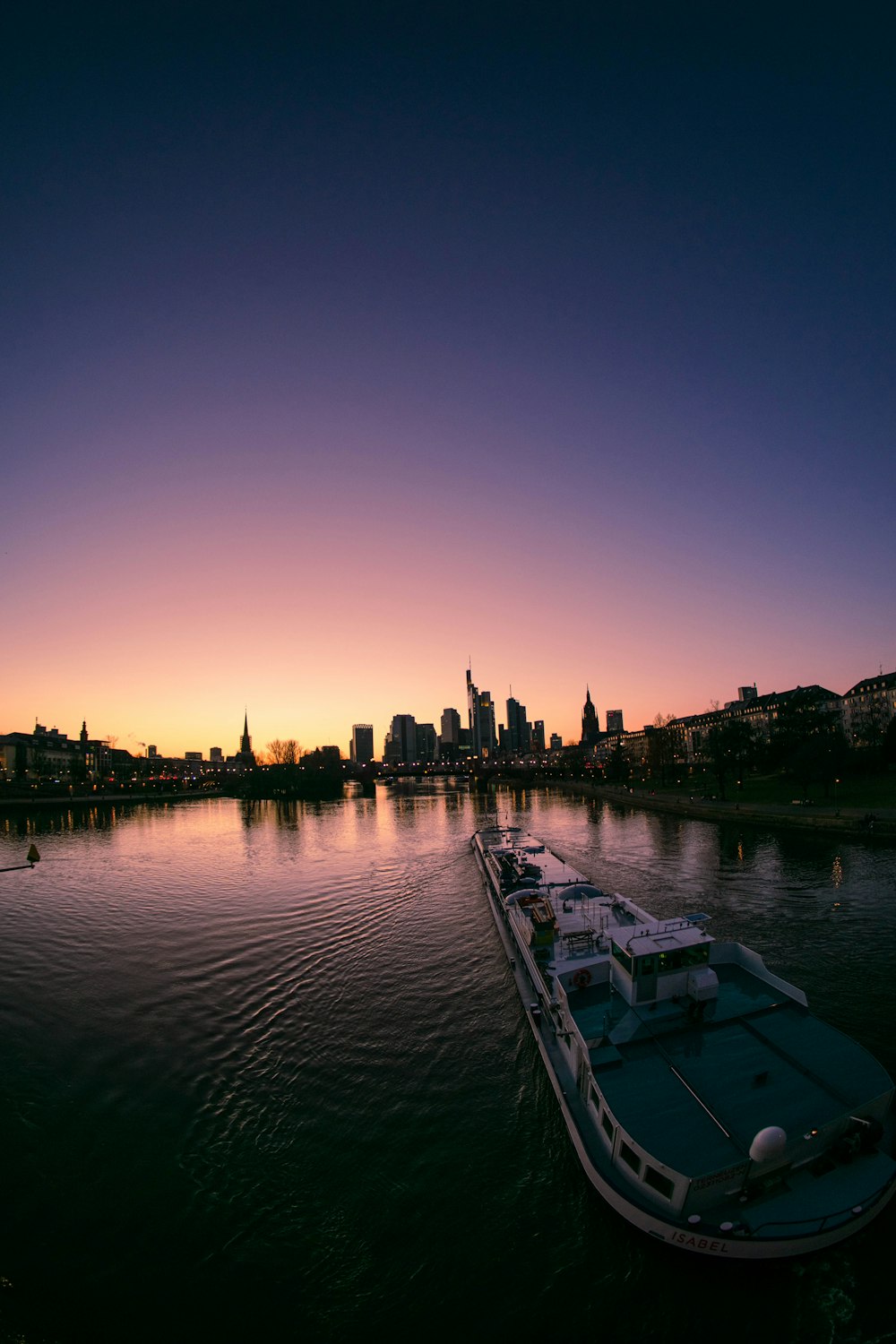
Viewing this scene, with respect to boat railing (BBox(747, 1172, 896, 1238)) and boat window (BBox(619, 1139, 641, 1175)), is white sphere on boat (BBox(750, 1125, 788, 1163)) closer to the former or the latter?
boat railing (BBox(747, 1172, 896, 1238))

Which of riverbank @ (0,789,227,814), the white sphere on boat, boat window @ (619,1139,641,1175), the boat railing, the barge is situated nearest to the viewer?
the boat railing

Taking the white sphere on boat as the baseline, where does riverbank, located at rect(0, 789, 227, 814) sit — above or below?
below

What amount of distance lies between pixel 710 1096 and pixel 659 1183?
11.5ft

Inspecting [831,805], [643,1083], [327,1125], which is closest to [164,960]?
[327,1125]

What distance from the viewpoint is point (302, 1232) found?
17031mm

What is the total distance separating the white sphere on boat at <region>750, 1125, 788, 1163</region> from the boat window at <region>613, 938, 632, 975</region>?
8946 mm

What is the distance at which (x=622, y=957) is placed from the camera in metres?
23.9

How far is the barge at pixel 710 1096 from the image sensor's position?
14.3 meters

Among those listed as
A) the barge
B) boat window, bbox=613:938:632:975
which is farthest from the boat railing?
boat window, bbox=613:938:632:975

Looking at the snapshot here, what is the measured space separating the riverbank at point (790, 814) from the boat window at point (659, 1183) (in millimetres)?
64227

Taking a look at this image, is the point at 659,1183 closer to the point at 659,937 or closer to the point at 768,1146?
the point at 768,1146

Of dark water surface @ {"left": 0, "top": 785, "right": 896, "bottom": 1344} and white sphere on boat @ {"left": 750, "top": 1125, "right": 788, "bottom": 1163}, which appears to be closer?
white sphere on boat @ {"left": 750, "top": 1125, "right": 788, "bottom": 1163}

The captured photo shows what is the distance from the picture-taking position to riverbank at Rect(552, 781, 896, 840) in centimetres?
6725

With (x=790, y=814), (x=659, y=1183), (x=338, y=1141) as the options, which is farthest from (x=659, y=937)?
(x=790, y=814)
